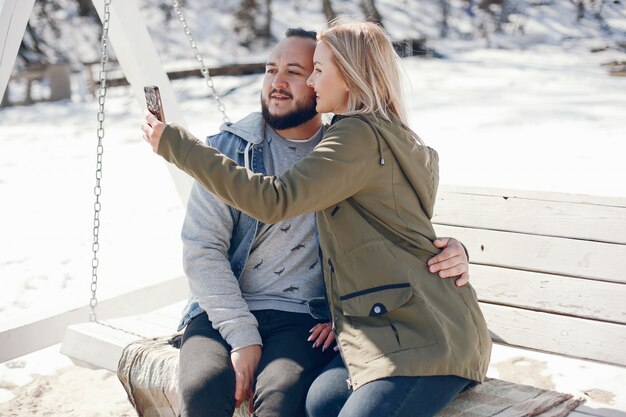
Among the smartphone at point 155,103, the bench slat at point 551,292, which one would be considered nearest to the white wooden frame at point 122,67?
the smartphone at point 155,103

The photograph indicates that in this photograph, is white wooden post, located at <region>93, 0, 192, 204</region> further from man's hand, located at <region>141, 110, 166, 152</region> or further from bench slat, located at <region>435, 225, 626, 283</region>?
man's hand, located at <region>141, 110, 166, 152</region>

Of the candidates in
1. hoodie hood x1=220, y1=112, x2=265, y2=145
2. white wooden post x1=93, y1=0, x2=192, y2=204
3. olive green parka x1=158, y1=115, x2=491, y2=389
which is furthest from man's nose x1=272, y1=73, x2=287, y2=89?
white wooden post x1=93, y1=0, x2=192, y2=204

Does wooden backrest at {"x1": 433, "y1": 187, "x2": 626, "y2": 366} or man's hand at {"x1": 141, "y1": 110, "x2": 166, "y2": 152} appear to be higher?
man's hand at {"x1": 141, "y1": 110, "x2": 166, "y2": 152}

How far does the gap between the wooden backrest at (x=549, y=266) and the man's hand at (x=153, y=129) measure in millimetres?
1537

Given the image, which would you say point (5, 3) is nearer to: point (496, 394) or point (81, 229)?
point (496, 394)

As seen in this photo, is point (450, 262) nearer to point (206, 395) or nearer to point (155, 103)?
point (206, 395)

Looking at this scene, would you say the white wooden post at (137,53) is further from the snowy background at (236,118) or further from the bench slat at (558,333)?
the bench slat at (558,333)

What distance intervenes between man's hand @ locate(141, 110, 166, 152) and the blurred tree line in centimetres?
1481

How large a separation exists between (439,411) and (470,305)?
305mm

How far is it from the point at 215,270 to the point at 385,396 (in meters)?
0.75

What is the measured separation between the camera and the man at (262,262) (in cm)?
261

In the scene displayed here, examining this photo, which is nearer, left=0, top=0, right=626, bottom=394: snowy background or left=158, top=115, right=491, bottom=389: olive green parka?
left=158, top=115, right=491, bottom=389: olive green parka

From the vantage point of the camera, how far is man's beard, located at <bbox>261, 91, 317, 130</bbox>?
2.82 m

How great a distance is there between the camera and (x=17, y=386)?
13.8 ft
